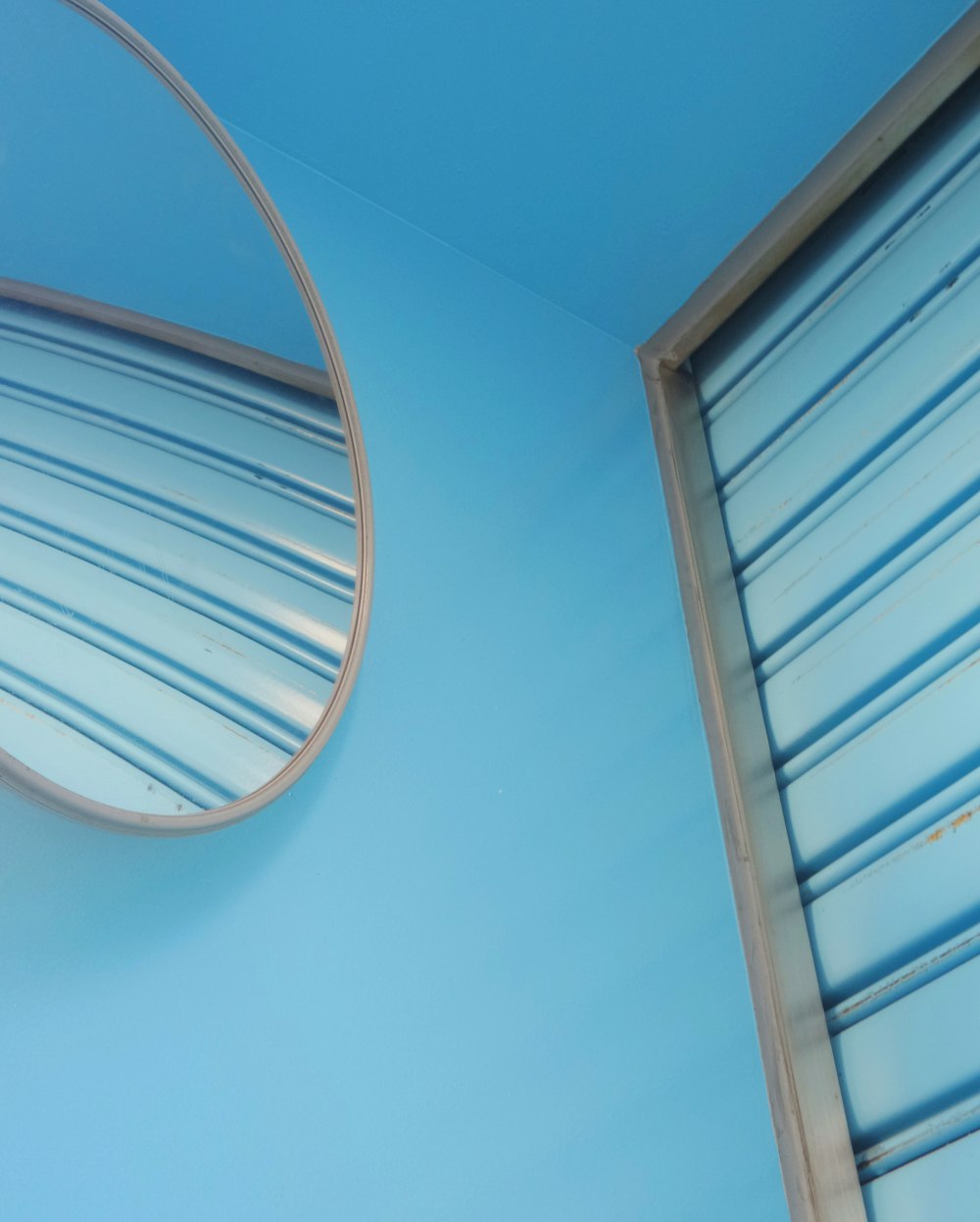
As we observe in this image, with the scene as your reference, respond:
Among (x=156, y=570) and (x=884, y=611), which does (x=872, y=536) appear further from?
(x=156, y=570)

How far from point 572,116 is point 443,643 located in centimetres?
68

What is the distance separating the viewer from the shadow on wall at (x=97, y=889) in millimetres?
829

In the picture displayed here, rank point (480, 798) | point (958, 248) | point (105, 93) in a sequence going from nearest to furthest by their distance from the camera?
point (105, 93), point (480, 798), point (958, 248)

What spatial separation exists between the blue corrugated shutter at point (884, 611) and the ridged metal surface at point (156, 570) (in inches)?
22.4

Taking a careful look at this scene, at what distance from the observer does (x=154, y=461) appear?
3.23 feet

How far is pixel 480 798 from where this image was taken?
114cm

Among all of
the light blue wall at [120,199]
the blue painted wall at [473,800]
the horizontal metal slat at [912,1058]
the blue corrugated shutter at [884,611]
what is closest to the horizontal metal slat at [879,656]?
the blue corrugated shutter at [884,611]

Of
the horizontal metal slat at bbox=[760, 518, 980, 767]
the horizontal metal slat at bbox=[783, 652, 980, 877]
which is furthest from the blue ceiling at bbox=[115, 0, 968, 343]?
the horizontal metal slat at bbox=[783, 652, 980, 877]

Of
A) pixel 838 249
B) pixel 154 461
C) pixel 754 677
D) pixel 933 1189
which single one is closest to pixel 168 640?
pixel 154 461

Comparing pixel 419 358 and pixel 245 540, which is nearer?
pixel 245 540

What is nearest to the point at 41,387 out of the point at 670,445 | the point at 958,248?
the point at 670,445

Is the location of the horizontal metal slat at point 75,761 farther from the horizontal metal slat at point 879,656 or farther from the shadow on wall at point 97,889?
the horizontal metal slat at point 879,656

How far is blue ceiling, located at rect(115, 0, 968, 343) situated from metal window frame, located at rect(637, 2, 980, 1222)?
0.04 meters

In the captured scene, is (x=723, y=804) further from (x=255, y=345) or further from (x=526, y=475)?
(x=255, y=345)
